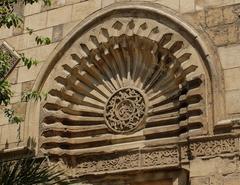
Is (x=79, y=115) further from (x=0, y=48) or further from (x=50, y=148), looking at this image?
(x=0, y=48)

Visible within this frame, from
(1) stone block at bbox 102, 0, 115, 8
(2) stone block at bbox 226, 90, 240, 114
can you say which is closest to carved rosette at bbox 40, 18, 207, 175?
(1) stone block at bbox 102, 0, 115, 8

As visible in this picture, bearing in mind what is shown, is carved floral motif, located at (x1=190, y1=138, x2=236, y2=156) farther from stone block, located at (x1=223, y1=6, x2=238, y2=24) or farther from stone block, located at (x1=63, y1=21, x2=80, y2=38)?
stone block, located at (x1=63, y1=21, x2=80, y2=38)

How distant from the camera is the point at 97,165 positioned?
389 inches

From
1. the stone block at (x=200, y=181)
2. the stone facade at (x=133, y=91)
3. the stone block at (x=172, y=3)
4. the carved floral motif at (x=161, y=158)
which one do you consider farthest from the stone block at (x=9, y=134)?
the stone block at (x=200, y=181)

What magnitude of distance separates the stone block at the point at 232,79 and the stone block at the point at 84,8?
2.99 metres

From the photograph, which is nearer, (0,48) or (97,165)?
(97,165)

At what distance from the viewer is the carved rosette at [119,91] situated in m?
9.59

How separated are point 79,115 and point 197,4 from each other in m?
2.92

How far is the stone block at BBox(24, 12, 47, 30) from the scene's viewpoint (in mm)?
11102

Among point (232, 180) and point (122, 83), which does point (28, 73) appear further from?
point (232, 180)

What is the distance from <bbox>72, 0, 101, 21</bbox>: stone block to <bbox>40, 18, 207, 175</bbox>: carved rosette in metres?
0.42

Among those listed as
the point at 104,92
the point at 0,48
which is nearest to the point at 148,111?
the point at 104,92

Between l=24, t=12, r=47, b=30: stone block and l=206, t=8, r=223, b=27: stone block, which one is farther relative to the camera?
l=24, t=12, r=47, b=30: stone block

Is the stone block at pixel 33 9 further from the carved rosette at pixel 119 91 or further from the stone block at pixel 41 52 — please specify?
the carved rosette at pixel 119 91
